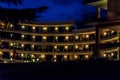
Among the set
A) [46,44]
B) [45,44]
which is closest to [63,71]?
[46,44]

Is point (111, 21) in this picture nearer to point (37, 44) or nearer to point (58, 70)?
point (58, 70)

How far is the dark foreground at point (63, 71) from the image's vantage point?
1287 centimetres

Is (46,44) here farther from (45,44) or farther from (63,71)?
(63,71)

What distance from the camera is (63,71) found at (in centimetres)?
1352

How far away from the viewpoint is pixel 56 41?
265 ft

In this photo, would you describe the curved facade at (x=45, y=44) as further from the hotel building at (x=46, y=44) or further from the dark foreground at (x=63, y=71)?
the dark foreground at (x=63, y=71)

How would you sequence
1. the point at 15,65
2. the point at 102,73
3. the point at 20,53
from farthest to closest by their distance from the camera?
the point at 20,53 < the point at 15,65 < the point at 102,73

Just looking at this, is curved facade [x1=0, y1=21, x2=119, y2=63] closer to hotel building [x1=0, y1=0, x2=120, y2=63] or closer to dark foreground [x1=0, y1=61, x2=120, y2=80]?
hotel building [x1=0, y1=0, x2=120, y2=63]

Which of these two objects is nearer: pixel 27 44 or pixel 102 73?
pixel 102 73

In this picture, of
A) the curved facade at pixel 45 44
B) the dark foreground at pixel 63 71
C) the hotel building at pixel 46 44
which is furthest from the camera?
the curved facade at pixel 45 44

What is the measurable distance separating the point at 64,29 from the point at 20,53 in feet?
36.6

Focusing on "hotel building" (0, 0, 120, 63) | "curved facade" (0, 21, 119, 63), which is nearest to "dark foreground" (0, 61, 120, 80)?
"hotel building" (0, 0, 120, 63)

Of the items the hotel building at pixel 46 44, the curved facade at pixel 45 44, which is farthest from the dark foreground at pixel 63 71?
the curved facade at pixel 45 44

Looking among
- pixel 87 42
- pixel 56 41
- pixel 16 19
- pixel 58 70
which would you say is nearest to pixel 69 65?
pixel 58 70
